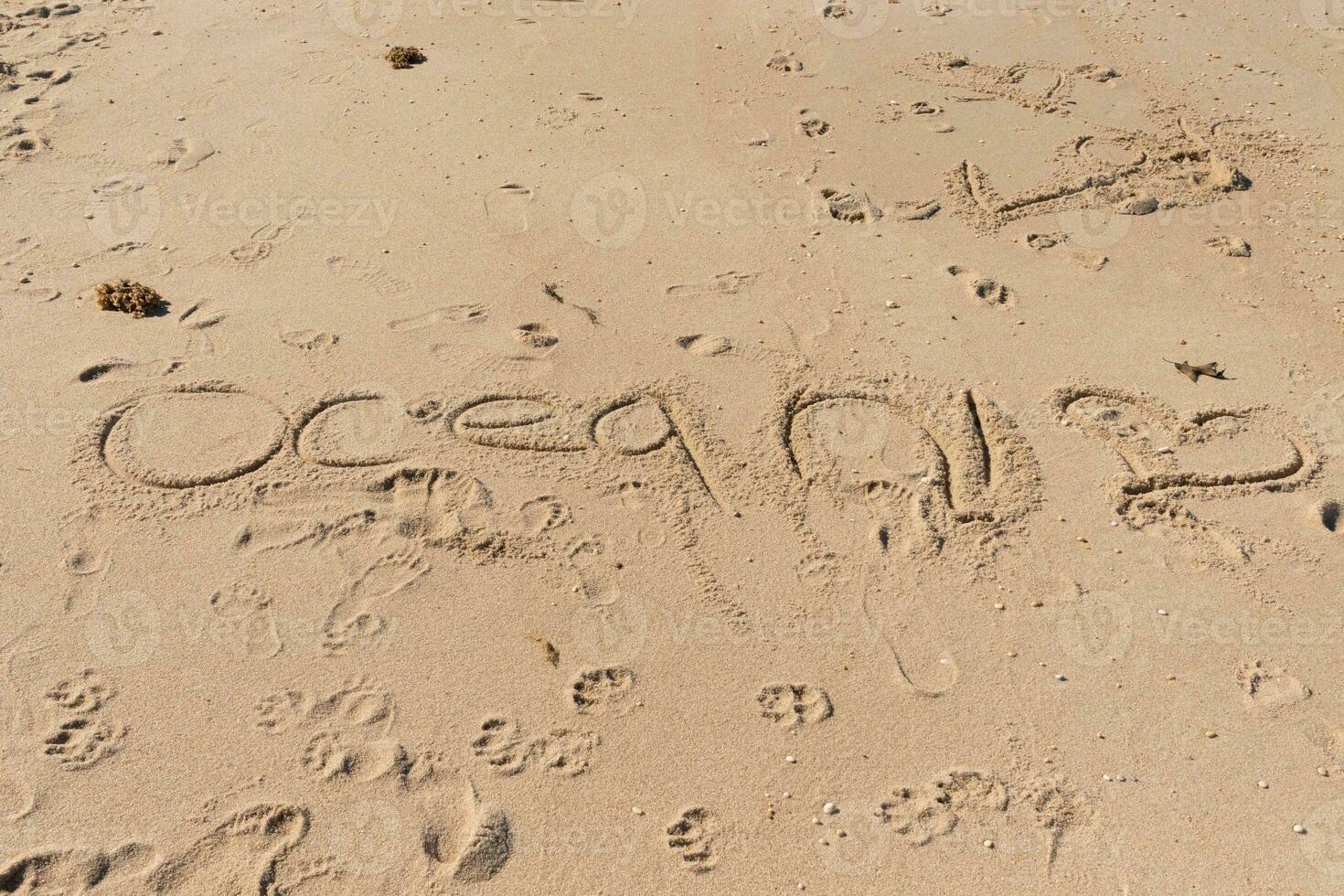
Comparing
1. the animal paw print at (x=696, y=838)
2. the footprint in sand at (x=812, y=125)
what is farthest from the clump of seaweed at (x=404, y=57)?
the animal paw print at (x=696, y=838)

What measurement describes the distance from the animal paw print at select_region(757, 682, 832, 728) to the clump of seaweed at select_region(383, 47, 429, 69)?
6730 mm

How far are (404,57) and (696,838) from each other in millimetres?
7255

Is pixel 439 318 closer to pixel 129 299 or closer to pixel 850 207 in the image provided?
pixel 129 299

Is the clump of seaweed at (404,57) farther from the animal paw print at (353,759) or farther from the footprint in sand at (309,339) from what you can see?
the animal paw print at (353,759)

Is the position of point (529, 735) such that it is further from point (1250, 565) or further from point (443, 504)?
point (1250, 565)

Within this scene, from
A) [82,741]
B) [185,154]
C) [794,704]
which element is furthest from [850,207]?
[82,741]

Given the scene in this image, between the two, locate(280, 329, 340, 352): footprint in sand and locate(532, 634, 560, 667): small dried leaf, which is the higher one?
locate(280, 329, 340, 352): footprint in sand

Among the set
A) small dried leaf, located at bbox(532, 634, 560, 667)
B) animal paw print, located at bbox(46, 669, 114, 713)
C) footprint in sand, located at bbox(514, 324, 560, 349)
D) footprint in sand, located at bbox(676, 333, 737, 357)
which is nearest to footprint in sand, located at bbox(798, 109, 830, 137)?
footprint in sand, located at bbox(676, 333, 737, 357)


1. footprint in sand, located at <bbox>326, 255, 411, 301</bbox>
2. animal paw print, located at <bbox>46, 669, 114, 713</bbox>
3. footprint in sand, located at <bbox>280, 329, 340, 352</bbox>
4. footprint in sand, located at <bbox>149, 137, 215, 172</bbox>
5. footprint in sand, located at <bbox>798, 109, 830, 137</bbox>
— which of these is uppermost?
footprint in sand, located at <bbox>798, 109, 830, 137</bbox>

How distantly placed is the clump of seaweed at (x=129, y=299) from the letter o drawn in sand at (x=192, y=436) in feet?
2.65

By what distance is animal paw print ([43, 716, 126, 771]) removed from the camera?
372cm

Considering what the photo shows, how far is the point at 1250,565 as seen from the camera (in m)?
4.44

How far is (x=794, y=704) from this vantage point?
13.0 ft

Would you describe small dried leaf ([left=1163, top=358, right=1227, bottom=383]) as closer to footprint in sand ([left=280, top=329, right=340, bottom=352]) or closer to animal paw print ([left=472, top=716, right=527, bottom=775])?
animal paw print ([left=472, top=716, right=527, bottom=775])
